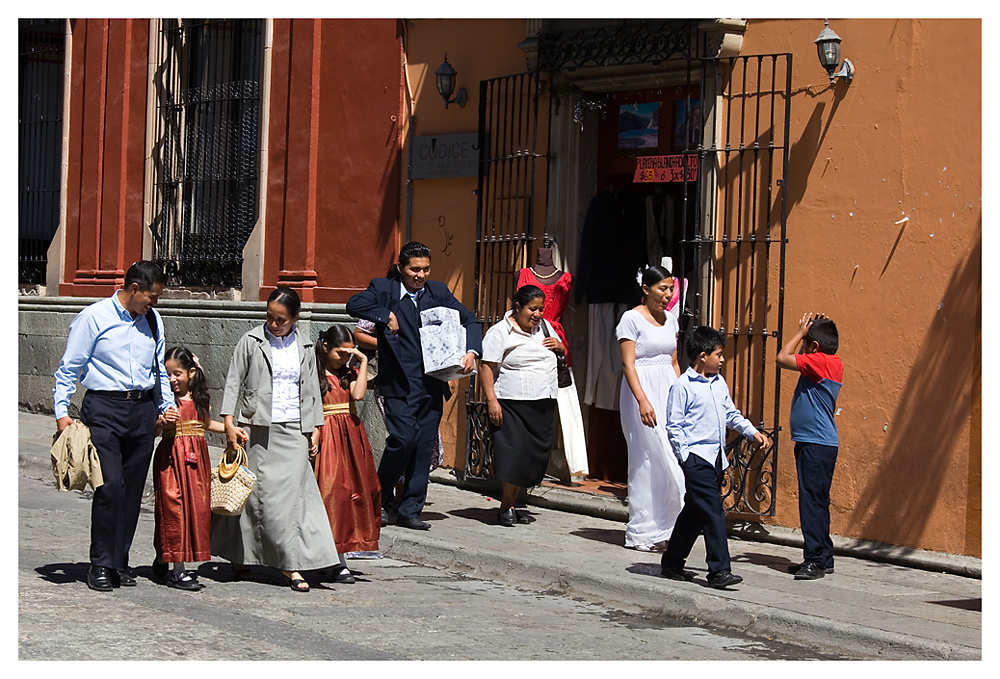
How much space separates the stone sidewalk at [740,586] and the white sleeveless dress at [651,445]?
0.22 m

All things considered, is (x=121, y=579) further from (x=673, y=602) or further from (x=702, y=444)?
(x=702, y=444)

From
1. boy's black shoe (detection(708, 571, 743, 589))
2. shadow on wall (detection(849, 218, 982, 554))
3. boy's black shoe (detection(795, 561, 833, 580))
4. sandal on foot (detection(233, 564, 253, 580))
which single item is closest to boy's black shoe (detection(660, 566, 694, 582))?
boy's black shoe (detection(708, 571, 743, 589))

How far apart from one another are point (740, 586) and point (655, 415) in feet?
4.68

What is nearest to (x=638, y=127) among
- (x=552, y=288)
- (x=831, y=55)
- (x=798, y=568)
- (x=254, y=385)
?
(x=552, y=288)

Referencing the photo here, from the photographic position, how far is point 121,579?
734 centimetres

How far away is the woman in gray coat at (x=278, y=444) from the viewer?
7.52 m

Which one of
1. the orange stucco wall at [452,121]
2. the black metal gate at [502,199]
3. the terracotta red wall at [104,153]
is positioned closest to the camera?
the black metal gate at [502,199]

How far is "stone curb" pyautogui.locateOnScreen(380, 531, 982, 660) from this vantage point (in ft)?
21.2

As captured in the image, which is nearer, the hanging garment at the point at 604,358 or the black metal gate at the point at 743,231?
the black metal gate at the point at 743,231

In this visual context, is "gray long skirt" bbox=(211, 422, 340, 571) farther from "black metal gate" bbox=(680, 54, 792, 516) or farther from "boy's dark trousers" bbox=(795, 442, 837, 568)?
"black metal gate" bbox=(680, 54, 792, 516)

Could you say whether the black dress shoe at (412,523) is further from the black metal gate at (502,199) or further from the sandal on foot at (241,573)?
the black metal gate at (502,199)

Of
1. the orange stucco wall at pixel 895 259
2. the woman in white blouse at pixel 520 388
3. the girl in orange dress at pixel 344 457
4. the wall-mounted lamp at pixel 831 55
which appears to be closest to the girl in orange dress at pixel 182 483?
the girl in orange dress at pixel 344 457

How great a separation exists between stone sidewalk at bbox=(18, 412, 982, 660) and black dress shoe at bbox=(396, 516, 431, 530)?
0.36 ft

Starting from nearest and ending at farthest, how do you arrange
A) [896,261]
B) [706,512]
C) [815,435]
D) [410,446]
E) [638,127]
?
1. [706,512]
2. [815,435]
3. [896,261]
4. [410,446]
5. [638,127]
